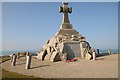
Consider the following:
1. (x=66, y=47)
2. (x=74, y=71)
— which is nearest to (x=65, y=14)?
(x=66, y=47)

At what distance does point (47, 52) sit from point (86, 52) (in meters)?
6.70

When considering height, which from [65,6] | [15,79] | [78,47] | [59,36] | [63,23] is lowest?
[15,79]

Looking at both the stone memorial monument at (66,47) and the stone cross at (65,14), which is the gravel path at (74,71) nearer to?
the stone memorial monument at (66,47)

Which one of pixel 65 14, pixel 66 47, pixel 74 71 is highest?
pixel 65 14

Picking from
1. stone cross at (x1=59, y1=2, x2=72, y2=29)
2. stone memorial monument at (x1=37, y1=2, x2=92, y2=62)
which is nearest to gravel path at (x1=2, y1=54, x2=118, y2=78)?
stone memorial monument at (x1=37, y1=2, x2=92, y2=62)

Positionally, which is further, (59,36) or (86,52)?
(59,36)

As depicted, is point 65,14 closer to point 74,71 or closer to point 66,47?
point 66,47

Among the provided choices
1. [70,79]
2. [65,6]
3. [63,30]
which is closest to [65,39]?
[63,30]

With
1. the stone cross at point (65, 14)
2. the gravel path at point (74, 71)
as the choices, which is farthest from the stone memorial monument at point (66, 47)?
the gravel path at point (74, 71)

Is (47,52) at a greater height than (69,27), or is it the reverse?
(69,27)

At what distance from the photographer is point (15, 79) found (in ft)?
41.1

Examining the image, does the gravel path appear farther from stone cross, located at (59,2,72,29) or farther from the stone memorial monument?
stone cross, located at (59,2,72,29)

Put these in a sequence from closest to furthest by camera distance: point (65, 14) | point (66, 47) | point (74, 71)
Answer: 1. point (74, 71)
2. point (66, 47)
3. point (65, 14)

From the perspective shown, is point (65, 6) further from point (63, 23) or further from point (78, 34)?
point (78, 34)
